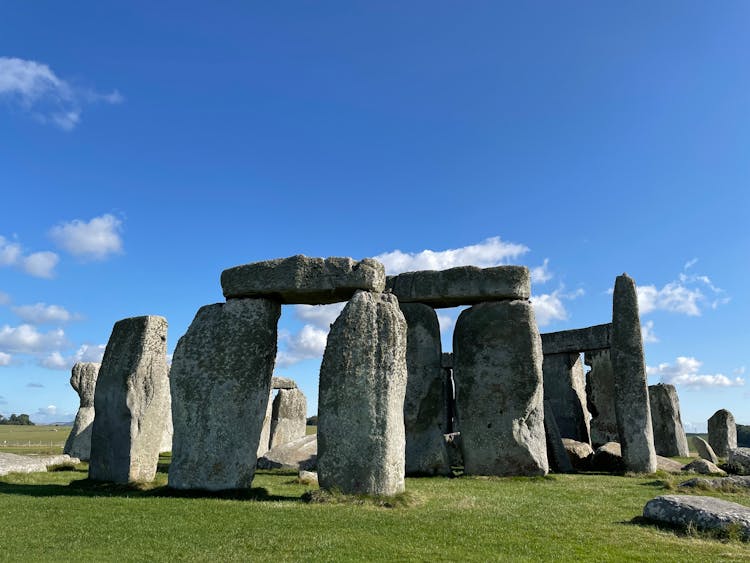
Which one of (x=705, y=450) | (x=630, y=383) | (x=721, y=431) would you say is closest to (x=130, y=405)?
(x=630, y=383)

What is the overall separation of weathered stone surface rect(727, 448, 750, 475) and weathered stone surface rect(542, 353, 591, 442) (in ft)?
22.5

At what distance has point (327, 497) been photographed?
869 centimetres

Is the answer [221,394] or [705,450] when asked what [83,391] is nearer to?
[221,394]

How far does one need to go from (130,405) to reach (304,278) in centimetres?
407

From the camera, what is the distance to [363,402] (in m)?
9.05

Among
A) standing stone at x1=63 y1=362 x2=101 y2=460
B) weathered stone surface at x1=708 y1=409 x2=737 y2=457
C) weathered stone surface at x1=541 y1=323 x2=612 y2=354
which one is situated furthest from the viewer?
weathered stone surface at x1=708 y1=409 x2=737 y2=457

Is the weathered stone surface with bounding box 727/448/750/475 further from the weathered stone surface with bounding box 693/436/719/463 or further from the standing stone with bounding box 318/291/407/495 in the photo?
the standing stone with bounding box 318/291/407/495

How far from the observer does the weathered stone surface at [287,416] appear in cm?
2270

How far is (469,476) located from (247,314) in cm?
666

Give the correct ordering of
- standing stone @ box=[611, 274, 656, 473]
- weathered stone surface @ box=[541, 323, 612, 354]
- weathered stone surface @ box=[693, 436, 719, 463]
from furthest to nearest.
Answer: weathered stone surface @ box=[541, 323, 612, 354], weathered stone surface @ box=[693, 436, 719, 463], standing stone @ box=[611, 274, 656, 473]

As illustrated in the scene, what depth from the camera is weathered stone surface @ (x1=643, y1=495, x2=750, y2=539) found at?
6746 mm

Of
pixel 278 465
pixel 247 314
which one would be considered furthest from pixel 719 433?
pixel 247 314

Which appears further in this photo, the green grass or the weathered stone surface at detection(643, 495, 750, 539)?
the weathered stone surface at detection(643, 495, 750, 539)

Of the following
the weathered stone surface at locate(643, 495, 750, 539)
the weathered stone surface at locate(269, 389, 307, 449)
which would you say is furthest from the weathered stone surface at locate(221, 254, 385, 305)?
the weathered stone surface at locate(269, 389, 307, 449)
